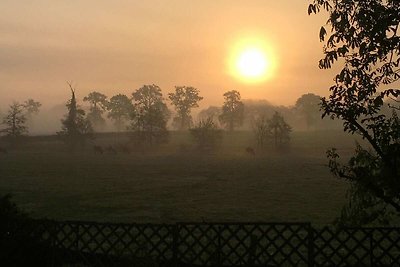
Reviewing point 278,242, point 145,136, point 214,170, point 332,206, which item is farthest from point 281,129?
point 278,242

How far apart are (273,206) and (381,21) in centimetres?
2499

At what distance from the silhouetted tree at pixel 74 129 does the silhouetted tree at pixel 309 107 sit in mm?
99469

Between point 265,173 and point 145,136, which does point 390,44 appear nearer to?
point 265,173

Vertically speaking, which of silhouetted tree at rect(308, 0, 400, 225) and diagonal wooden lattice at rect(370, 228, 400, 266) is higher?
silhouetted tree at rect(308, 0, 400, 225)

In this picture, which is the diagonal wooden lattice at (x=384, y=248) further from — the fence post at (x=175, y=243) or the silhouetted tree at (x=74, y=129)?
the silhouetted tree at (x=74, y=129)

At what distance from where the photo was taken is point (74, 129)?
343 feet

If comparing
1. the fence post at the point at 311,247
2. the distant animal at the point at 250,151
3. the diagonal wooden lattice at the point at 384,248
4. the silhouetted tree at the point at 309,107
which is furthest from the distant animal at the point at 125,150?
the silhouetted tree at the point at 309,107

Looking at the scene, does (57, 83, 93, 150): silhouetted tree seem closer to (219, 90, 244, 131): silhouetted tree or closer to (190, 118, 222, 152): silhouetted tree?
(190, 118, 222, 152): silhouetted tree

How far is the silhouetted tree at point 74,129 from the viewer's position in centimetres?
10419

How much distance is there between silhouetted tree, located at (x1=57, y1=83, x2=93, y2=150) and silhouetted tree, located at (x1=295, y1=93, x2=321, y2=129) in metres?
99.5

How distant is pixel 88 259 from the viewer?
1147 centimetres

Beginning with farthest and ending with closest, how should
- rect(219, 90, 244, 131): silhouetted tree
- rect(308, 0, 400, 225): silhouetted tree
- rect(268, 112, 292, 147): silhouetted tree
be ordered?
rect(219, 90, 244, 131): silhouetted tree < rect(268, 112, 292, 147): silhouetted tree < rect(308, 0, 400, 225): silhouetted tree

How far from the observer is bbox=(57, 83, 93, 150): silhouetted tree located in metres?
104

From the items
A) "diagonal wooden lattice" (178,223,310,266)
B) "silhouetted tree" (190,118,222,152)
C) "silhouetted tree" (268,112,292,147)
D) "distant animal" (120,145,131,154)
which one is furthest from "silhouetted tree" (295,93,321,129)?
"diagonal wooden lattice" (178,223,310,266)
